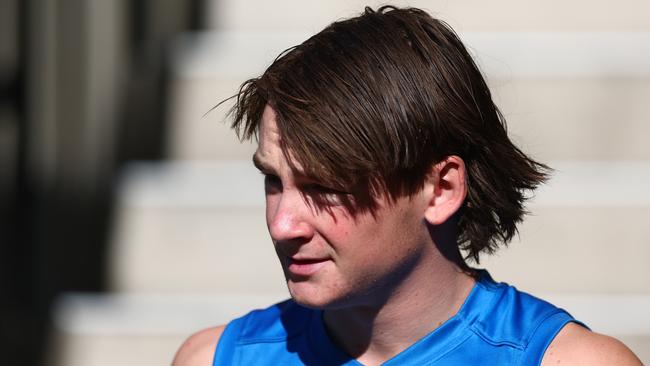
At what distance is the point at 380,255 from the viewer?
157 cm

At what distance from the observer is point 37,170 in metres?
3.89

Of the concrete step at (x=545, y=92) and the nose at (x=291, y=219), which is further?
the concrete step at (x=545, y=92)

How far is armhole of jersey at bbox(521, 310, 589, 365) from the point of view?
5.21ft

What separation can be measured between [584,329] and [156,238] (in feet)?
6.17

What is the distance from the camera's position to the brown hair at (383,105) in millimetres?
1500

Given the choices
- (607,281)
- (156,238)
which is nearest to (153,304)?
(156,238)

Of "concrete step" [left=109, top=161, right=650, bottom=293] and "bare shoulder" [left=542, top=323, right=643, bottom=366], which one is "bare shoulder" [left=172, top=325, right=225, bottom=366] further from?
"concrete step" [left=109, top=161, right=650, bottom=293]

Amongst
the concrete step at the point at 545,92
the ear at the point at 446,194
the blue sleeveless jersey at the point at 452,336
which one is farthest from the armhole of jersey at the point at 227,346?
the concrete step at the point at 545,92

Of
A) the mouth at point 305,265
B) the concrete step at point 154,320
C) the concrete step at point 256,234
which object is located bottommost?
the concrete step at point 154,320

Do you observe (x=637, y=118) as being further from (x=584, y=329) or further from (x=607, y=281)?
(x=584, y=329)

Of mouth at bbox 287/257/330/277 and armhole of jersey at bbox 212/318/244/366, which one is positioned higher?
mouth at bbox 287/257/330/277

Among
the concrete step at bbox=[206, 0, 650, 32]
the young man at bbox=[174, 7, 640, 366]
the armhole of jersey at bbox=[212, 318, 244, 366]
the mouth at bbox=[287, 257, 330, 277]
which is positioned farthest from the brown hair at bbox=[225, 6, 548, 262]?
the concrete step at bbox=[206, 0, 650, 32]

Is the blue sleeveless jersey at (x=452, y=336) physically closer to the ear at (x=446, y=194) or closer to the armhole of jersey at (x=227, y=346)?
the armhole of jersey at (x=227, y=346)

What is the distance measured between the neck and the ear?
9cm
